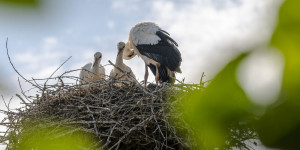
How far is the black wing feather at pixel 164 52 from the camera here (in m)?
6.04

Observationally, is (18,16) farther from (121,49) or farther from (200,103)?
(121,49)

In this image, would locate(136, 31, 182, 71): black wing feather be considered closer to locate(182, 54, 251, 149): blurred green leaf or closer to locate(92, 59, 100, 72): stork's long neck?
locate(92, 59, 100, 72): stork's long neck

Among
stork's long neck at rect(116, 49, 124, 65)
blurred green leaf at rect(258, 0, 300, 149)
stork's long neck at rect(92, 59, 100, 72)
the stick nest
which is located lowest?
blurred green leaf at rect(258, 0, 300, 149)

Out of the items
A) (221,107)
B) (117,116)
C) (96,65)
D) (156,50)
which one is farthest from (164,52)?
(221,107)

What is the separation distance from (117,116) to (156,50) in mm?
2951

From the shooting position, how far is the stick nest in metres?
3.38

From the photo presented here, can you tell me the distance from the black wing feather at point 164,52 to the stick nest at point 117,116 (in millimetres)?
2013

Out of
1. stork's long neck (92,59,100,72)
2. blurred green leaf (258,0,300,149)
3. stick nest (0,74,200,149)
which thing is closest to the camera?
blurred green leaf (258,0,300,149)

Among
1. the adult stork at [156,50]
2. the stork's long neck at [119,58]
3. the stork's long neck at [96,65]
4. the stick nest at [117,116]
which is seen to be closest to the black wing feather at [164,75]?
the adult stork at [156,50]

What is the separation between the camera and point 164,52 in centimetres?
625

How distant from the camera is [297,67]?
0.85 ft

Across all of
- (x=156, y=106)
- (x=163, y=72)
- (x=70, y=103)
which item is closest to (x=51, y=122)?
(x=70, y=103)

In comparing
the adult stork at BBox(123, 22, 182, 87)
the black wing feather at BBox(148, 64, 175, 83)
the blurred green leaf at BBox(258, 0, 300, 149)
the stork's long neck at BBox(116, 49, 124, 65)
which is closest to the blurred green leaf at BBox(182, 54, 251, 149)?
the blurred green leaf at BBox(258, 0, 300, 149)

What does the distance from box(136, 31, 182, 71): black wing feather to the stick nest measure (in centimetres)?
201
